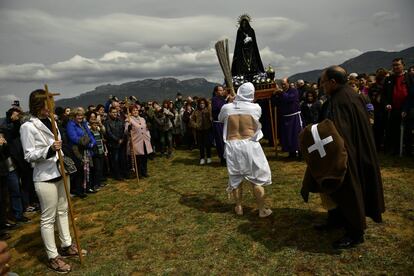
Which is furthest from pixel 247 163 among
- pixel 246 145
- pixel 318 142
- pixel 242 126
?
pixel 318 142

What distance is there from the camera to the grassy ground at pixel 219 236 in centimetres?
397

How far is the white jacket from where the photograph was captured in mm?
4051

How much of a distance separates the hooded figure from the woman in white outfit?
2.75 meters

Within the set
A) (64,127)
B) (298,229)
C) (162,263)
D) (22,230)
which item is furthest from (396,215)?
(64,127)

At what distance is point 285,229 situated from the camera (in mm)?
4918

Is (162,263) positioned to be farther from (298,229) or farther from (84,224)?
(84,224)

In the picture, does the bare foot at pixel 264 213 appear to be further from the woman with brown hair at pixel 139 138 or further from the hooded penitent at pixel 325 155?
the woman with brown hair at pixel 139 138

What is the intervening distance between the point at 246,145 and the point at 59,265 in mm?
3372

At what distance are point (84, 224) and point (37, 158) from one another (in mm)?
2651

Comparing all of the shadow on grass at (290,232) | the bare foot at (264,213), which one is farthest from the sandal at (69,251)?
the bare foot at (264,213)

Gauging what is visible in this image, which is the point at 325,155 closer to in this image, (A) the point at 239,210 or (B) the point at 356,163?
(B) the point at 356,163

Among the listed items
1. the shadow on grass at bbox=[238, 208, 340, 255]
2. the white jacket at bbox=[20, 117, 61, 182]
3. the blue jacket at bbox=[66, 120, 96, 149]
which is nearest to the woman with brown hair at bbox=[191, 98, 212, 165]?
the blue jacket at bbox=[66, 120, 96, 149]

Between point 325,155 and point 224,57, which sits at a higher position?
point 224,57

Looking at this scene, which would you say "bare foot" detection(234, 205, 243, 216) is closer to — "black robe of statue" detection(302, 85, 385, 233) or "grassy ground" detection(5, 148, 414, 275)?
"grassy ground" detection(5, 148, 414, 275)
